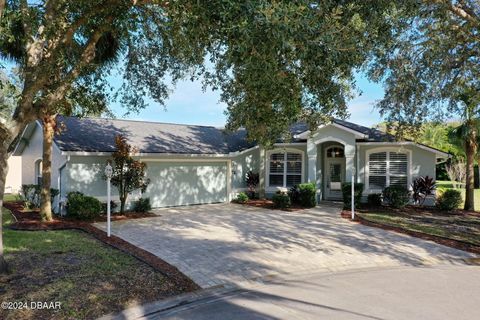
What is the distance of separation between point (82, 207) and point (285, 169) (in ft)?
37.8

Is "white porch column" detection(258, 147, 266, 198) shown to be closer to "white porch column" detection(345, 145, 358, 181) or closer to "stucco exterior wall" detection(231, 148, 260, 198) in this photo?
"stucco exterior wall" detection(231, 148, 260, 198)

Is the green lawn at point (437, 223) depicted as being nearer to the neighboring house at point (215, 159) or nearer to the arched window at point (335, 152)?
the neighboring house at point (215, 159)

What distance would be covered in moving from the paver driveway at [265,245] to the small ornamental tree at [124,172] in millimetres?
1596

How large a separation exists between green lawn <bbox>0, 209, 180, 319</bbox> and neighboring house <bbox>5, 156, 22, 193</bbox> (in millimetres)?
16352

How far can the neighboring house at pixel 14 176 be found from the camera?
80.0 ft

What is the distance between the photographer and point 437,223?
15180 millimetres

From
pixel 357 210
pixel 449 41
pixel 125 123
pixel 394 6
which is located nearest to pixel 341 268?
pixel 394 6

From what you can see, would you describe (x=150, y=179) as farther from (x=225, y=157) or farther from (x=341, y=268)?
(x=341, y=268)

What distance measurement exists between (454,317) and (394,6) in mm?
6251

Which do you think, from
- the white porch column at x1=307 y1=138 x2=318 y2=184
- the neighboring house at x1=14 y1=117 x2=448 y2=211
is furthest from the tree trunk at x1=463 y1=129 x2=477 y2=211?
the white porch column at x1=307 y1=138 x2=318 y2=184

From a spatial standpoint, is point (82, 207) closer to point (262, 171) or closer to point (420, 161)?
point (262, 171)

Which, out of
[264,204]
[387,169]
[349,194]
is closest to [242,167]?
[264,204]

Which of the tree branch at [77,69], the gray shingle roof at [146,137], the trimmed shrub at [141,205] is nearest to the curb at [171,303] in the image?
the tree branch at [77,69]

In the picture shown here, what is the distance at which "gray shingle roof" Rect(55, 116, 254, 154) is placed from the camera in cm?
1623
